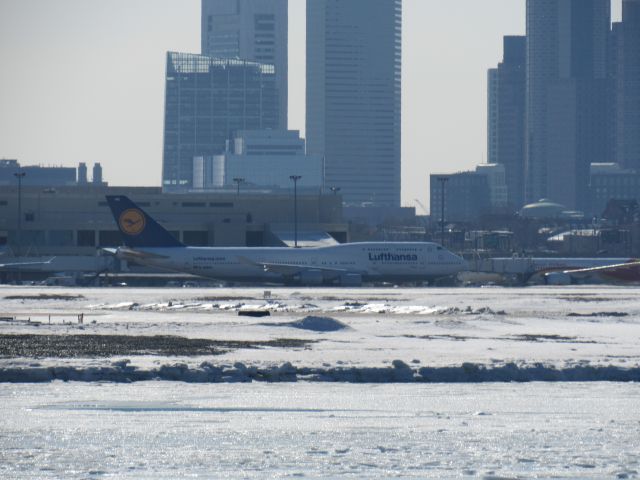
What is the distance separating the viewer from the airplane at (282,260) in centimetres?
11275

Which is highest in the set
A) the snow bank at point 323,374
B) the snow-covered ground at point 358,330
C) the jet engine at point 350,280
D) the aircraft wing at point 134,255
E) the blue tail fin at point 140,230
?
the blue tail fin at point 140,230

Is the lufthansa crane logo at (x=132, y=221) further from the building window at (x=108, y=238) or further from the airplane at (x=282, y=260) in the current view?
the building window at (x=108, y=238)

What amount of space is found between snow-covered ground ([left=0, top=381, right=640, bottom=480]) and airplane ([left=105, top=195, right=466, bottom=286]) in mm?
72778

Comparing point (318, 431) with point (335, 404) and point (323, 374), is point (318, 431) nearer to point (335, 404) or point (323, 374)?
point (335, 404)

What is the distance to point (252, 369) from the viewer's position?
41.9m

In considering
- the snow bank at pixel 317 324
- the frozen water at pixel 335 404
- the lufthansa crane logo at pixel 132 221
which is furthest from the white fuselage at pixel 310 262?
the snow bank at pixel 317 324

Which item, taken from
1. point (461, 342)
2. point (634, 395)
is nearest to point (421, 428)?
point (634, 395)

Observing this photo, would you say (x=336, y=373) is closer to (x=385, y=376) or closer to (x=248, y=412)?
(x=385, y=376)

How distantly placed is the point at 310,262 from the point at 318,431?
8341 cm

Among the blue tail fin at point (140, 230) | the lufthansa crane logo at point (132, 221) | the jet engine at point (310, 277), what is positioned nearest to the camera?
the jet engine at point (310, 277)

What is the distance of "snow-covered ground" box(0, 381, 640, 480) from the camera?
2773cm

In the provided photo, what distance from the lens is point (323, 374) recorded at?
1649 inches

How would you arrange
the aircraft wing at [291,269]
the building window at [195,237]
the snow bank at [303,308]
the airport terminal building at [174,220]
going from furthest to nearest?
the building window at [195,237]
the airport terminal building at [174,220]
the aircraft wing at [291,269]
the snow bank at [303,308]

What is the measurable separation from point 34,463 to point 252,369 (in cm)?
1443
